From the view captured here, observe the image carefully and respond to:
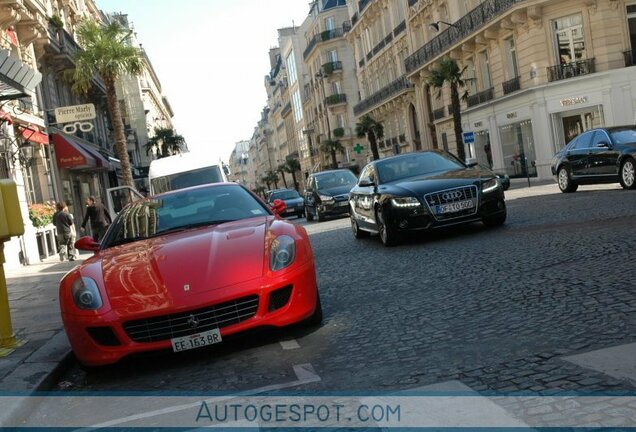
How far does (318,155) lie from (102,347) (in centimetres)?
8177

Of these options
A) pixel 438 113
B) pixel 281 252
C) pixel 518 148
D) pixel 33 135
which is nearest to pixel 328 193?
pixel 33 135

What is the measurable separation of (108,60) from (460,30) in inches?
700

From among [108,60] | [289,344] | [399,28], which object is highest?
[399,28]

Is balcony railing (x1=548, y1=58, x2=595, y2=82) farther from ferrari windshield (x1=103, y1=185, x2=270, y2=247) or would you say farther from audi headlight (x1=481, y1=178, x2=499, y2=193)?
ferrari windshield (x1=103, y1=185, x2=270, y2=247)

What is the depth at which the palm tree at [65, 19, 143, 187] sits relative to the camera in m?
31.1

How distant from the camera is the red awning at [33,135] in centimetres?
2194

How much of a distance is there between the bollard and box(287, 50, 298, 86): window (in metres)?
89.6

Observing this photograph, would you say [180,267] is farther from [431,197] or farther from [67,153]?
[67,153]

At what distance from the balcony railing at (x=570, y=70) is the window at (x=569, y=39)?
1.03 ft

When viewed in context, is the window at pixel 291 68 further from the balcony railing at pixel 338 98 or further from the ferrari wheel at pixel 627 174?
the ferrari wheel at pixel 627 174

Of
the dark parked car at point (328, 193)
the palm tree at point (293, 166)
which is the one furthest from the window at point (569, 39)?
the palm tree at point (293, 166)

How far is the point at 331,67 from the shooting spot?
7519cm

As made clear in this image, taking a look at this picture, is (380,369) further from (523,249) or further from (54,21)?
(54,21)

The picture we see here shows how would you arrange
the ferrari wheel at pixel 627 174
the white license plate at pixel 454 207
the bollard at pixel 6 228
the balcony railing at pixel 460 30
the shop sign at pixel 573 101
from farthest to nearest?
the balcony railing at pixel 460 30 < the shop sign at pixel 573 101 < the ferrari wheel at pixel 627 174 < the white license plate at pixel 454 207 < the bollard at pixel 6 228
